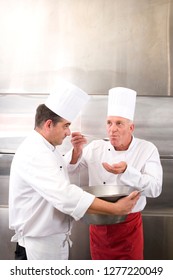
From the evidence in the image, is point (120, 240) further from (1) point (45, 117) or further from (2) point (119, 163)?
(1) point (45, 117)

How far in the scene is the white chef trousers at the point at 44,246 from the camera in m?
1.05

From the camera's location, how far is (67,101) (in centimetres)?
108

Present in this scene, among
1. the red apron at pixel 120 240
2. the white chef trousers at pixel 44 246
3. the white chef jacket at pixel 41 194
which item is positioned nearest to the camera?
the white chef jacket at pixel 41 194

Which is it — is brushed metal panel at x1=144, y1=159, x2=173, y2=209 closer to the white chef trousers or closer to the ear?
the white chef trousers

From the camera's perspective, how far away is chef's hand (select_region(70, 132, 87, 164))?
1.19 metres

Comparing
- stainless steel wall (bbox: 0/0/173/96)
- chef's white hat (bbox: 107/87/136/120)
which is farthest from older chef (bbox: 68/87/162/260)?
stainless steel wall (bbox: 0/0/173/96)

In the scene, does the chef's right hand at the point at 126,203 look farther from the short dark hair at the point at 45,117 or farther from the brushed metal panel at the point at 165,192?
the short dark hair at the point at 45,117

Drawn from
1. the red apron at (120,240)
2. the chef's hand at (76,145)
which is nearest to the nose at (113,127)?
the chef's hand at (76,145)

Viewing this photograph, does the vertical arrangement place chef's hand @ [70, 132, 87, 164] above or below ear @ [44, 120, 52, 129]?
below

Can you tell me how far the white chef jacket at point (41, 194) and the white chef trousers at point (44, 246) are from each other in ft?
0.07

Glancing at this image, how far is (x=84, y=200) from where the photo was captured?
37.8 inches

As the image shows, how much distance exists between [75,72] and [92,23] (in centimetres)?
21
